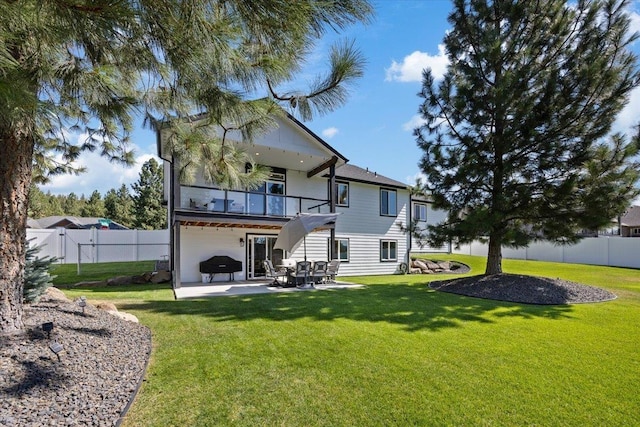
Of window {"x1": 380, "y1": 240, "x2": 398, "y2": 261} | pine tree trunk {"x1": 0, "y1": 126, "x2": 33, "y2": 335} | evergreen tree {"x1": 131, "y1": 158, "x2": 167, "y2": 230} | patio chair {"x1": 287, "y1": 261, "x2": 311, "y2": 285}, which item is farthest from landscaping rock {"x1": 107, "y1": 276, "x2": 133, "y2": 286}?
evergreen tree {"x1": 131, "y1": 158, "x2": 167, "y2": 230}

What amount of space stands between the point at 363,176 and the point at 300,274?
8.31m

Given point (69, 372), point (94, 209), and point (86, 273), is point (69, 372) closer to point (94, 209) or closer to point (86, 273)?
point (86, 273)

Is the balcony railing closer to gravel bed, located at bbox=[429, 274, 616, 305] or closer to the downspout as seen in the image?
the downspout

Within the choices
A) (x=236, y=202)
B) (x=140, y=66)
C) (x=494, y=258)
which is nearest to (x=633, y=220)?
(x=494, y=258)

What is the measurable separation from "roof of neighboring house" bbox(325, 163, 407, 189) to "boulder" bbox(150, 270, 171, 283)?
926 cm

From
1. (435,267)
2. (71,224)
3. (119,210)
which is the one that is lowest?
(435,267)

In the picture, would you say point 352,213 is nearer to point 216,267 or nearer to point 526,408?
point 216,267

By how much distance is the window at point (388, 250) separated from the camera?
60.4 ft

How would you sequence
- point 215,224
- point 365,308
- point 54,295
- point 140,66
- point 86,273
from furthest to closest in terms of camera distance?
point 86,273, point 215,224, point 365,308, point 54,295, point 140,66

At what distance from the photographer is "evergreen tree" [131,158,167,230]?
→ 36125mm

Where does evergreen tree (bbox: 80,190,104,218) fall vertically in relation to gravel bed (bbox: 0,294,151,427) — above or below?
above

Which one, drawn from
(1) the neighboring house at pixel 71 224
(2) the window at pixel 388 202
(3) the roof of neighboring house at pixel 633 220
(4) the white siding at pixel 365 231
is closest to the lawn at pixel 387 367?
(4) the white siding at pixel 365 231

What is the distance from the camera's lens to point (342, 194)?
677 inches

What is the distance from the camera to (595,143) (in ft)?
33.1
